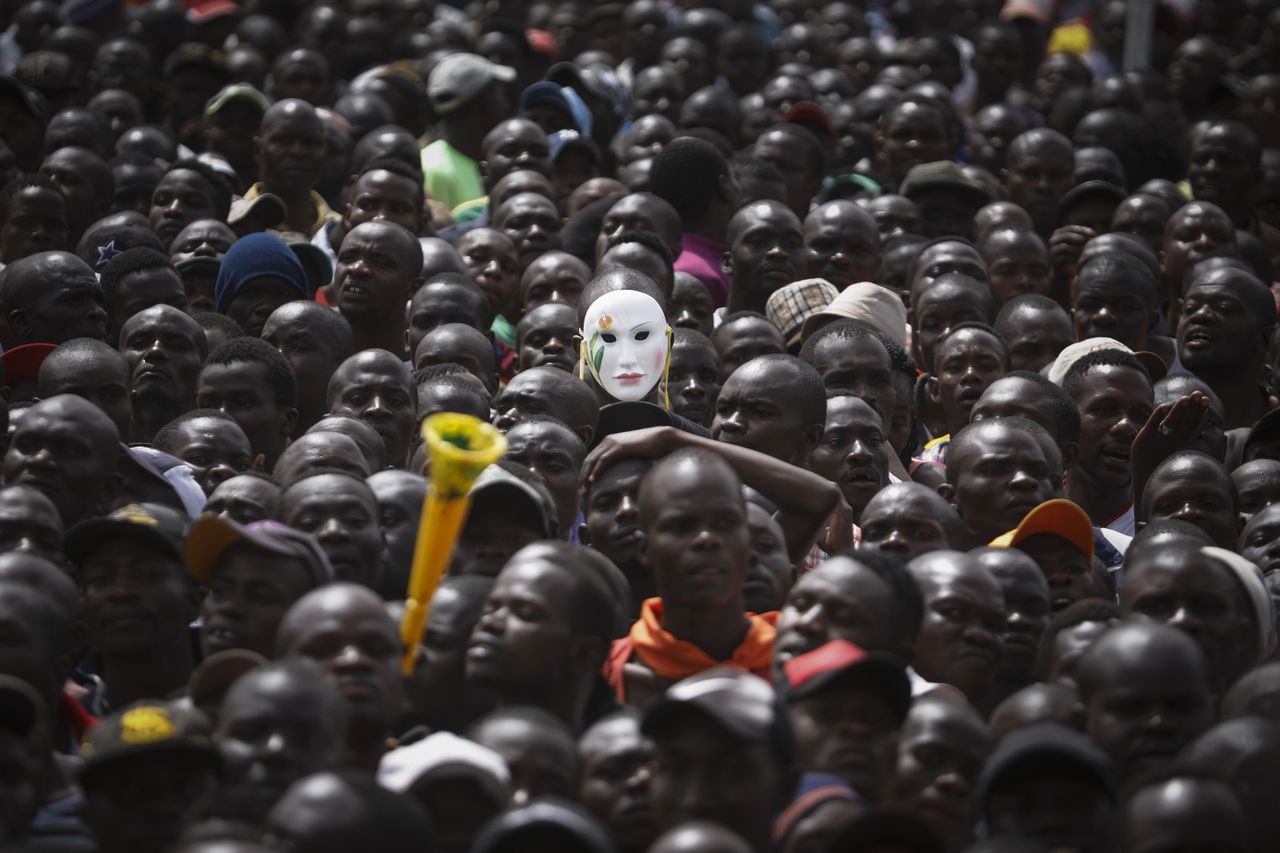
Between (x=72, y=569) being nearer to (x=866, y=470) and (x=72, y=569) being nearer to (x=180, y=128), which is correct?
(x=866, y=470)

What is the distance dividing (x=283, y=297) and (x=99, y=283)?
81 cm

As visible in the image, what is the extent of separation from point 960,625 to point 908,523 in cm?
86

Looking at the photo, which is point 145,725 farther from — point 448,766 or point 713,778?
point 713,778

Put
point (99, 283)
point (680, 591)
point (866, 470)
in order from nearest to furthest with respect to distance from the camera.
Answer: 1. point (680, 591)
2. point (866, 470)
3. point (99, 283)

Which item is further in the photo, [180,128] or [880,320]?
[180,128]

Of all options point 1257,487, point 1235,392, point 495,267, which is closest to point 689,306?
point 495,267

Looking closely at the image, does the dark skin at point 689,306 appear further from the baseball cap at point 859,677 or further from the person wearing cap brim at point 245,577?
the baseball cap at point 859,677

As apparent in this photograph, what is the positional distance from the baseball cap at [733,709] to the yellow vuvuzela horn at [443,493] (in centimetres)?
67

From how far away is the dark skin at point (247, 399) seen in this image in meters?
8.66

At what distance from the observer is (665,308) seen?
990 cm

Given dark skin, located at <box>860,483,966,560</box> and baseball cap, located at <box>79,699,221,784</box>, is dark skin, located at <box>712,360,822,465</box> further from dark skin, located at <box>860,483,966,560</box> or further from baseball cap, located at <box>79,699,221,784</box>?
baseball cap, located at <box>79,699,221,784</box>

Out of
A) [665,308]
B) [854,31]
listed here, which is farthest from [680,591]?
[854,31]

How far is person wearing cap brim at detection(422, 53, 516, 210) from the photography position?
42.0ft

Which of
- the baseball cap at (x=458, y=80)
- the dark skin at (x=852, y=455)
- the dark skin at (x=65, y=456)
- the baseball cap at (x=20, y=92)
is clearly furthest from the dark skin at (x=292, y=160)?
the dark skin at (x=65, y=456)
